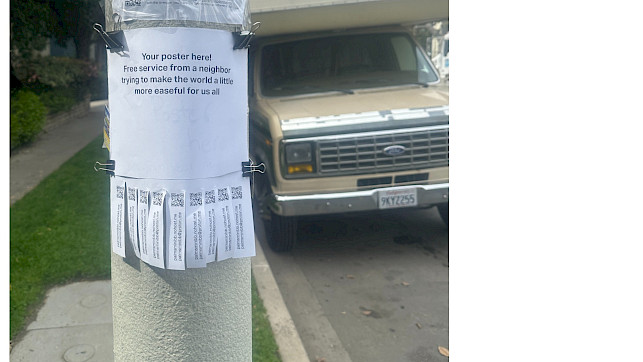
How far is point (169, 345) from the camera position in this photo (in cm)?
221

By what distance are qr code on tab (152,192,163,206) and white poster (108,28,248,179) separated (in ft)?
0.19

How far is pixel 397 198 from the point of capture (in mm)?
5781

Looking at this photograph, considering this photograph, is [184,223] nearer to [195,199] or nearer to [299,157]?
[195,199]

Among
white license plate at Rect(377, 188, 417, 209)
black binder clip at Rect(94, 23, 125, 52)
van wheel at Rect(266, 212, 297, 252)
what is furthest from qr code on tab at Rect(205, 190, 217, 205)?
van wheel at Rect(266, 212, 297, 252)

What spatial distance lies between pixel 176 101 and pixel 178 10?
12.0 inches

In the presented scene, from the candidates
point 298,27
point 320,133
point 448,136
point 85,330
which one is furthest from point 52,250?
point 448,136

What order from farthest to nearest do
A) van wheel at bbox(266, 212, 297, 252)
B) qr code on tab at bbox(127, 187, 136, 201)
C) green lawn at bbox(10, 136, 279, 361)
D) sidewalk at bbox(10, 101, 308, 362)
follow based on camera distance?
van wheel at bbox(266, 212, 297, 252), green lawn at bbox(10, 136, 279, 361), sidewalk at bbox(10, 101, 308, 362), qr code on tab at bbox(127, 187, 136, 201)

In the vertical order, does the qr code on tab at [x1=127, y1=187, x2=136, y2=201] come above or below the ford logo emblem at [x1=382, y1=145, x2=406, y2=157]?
above

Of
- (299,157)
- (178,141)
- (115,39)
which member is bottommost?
(299,157)

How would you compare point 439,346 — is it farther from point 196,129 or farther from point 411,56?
point 411,56

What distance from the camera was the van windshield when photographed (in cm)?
690

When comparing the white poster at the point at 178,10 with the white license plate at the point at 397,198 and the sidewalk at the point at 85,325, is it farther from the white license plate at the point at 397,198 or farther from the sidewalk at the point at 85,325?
the white license plate at the point at 397,198

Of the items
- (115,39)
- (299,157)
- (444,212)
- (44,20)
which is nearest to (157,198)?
(115,39)

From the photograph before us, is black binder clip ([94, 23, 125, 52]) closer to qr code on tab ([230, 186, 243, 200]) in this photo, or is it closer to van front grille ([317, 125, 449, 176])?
qr code on tab ([230, 186, 243, 200])
